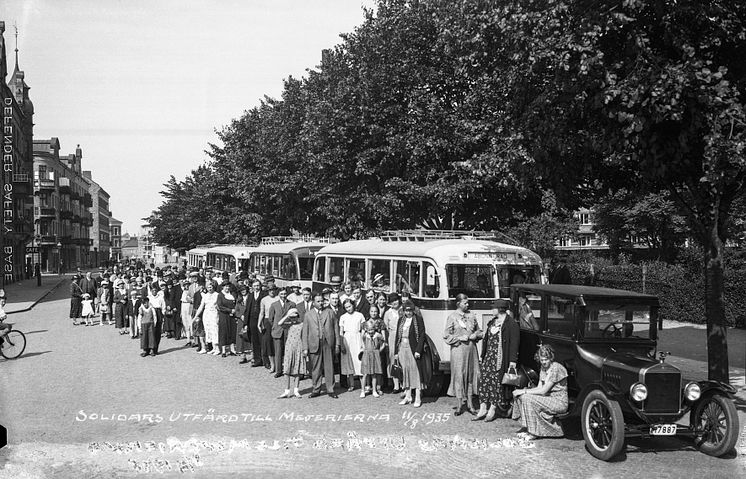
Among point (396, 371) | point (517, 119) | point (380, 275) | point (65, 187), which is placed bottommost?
point (396, 371)

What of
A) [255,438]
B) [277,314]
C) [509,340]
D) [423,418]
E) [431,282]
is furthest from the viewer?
[277,314]

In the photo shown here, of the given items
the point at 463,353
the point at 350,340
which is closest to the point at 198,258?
the point at 350,340

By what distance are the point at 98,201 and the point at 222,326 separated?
433 ft

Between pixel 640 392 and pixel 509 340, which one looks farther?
pixel 509 340

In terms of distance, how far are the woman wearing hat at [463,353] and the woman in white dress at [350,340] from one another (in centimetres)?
219

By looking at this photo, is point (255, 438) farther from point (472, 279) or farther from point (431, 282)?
point (472, 279)

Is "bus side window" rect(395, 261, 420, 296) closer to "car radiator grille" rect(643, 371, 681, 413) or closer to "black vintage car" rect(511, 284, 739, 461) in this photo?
"black vintage car" rect(511, 284, 739, 461)

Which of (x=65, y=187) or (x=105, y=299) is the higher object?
(x=65, y=187)

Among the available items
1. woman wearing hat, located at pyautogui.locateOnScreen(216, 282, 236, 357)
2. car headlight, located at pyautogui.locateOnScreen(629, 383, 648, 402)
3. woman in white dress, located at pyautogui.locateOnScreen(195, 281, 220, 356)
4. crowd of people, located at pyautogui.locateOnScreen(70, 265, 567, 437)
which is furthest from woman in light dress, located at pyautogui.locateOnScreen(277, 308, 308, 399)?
car headlight, located at pyautogui.locateOnScreen(629, 383, 648, 402)

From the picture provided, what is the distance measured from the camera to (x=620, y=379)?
8320 millimetres

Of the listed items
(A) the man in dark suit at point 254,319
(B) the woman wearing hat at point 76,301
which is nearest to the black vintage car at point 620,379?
(A) the man in dark suit at point 254,319

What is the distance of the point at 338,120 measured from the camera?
75.5ft

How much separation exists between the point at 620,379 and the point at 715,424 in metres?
1.23

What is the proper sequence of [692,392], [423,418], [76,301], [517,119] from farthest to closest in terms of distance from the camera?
[76,301] < [517,119] < [423,418] < [692,392]
